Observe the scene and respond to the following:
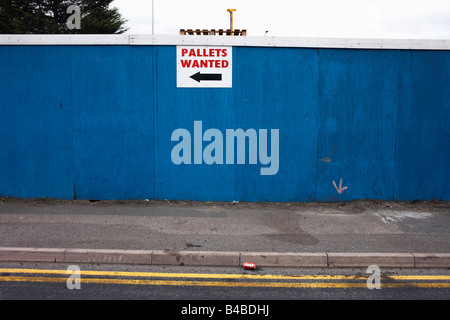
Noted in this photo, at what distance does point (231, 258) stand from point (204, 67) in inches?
166

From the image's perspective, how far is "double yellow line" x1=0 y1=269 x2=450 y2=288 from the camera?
4.74 m

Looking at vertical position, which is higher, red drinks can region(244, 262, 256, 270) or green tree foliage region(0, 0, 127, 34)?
green tree foliage region(0, 0, 127, 34)

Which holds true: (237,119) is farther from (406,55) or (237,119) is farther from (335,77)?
(406,55)

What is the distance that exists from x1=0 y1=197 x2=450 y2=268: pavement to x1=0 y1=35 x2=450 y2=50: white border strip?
3283 millimetres

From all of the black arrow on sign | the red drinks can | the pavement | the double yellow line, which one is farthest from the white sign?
the double yellow line

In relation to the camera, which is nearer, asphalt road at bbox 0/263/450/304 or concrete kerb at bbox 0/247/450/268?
asphalt road at bbox 0/263/450/304

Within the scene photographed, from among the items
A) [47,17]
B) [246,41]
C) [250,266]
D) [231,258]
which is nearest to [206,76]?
[246,41]

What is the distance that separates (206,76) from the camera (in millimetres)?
8008

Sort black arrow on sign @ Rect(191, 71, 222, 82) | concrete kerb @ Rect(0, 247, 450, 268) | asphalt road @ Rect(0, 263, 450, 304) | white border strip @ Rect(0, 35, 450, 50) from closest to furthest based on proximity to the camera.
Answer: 1. asphalt road @ Rect(0, 263, 450, 304)
2. concrete kerb @ Rect(0, 247, 450, 268)
3. white border strip @ Rect(0, 35, 450, 50)
4. black arrow on sign @ Rect(191, 71, 222, 82)

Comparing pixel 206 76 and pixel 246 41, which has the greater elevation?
pixel 246 41

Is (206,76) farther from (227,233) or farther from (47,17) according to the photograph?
(47,17)

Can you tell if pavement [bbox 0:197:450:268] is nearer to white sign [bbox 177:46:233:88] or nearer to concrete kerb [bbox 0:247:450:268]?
concrete kerb [bbox 0:247:450:268]

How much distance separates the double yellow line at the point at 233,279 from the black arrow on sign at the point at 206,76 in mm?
4345

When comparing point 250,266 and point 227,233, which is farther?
point 227,233
